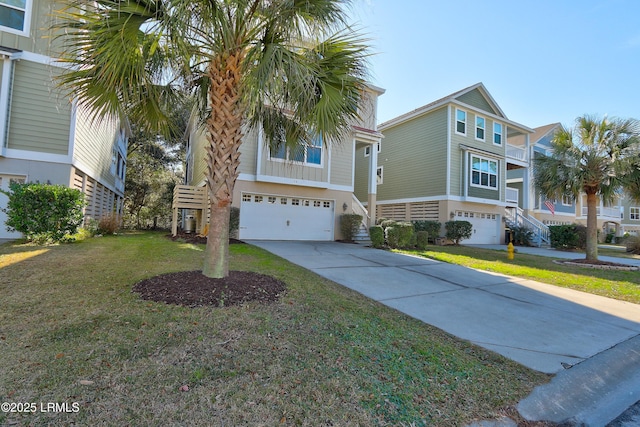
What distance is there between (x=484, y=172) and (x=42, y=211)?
20.4m

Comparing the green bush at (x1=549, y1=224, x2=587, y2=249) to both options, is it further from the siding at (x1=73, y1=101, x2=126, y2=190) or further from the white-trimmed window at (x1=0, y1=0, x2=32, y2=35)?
the white-trimmed window at (x1=0, y1=0, x2=32, y2=35)

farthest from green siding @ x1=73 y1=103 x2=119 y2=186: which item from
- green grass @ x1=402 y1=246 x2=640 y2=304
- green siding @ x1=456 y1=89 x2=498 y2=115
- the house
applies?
the house

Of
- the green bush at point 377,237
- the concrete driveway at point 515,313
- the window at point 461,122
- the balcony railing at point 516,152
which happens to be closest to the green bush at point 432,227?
the green bush at point 377,237

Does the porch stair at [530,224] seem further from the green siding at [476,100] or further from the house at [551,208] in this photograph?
the green siding at [476,100]

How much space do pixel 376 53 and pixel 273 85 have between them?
1760 mm

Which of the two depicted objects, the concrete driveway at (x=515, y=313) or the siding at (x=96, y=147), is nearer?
the concrete driveway at (x=515, y=313)

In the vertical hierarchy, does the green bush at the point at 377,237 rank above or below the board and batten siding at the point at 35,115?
below

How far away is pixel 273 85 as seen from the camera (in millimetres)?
3861

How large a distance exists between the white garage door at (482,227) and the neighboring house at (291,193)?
7.32 metres

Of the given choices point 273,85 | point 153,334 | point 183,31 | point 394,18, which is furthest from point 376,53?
point 153,334

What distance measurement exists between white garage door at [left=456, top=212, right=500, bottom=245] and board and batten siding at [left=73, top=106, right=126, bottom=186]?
1784cm

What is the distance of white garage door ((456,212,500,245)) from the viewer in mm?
18514

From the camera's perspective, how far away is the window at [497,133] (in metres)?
19.7

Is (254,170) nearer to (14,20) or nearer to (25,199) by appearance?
(25,199)
